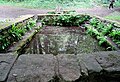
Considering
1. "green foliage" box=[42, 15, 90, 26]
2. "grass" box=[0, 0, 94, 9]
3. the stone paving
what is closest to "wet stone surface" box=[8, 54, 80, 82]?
the stone paving

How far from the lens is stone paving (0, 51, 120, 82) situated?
5.61 feet

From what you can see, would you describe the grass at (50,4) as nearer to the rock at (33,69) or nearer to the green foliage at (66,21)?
the green foliage at (66,21)

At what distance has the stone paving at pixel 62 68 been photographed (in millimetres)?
1710

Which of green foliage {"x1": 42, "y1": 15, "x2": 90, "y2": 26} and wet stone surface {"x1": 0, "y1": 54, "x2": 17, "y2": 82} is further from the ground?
wet stone surface {"x1": 0, "y1": 54, "x2": 17, "y2": 82}

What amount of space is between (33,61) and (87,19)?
9.02 m

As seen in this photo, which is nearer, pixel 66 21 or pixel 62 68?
pixel 62 68

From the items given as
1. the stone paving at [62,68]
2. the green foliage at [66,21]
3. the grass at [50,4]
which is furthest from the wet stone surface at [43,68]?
the grass at [50,4]

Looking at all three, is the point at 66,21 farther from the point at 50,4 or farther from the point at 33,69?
the point at 50,4

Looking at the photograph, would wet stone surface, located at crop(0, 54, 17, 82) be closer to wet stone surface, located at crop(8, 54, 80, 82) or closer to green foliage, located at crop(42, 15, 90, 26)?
wet stone surface, located at crop(8, 54, 80, 82)

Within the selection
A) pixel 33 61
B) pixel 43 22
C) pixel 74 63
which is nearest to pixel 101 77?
pixel 74 63

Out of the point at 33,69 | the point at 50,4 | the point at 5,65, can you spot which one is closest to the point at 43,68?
the point at 33,69

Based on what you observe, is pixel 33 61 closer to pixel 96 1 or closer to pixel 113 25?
pixel 113 25

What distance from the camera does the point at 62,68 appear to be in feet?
6.20

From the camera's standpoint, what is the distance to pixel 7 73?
1742 millimetres
